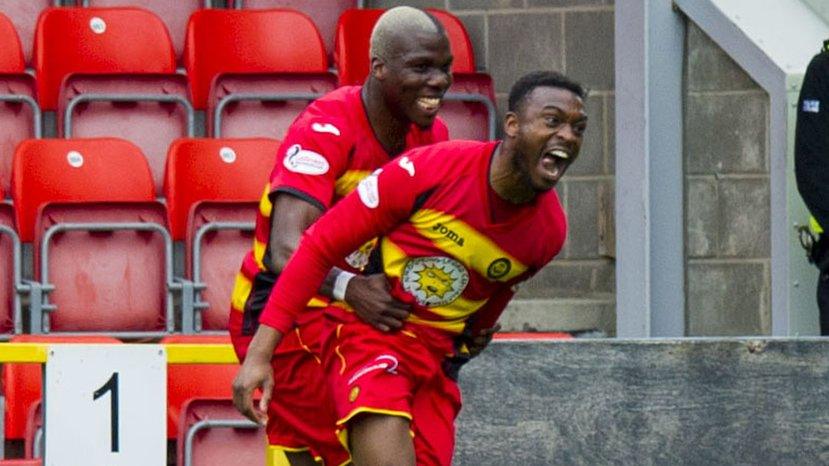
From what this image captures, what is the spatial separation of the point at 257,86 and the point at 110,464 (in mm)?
3341

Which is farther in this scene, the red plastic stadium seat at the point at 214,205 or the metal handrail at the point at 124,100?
the metal handrail at the point at 124,100

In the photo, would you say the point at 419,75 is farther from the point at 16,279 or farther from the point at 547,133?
the point at 16,279

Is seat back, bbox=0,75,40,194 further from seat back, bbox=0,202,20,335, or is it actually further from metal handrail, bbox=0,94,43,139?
seat back, bbox=0,202,20,335

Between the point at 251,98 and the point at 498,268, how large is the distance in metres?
3.70

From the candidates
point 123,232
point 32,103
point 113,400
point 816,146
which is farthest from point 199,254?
point 113,400

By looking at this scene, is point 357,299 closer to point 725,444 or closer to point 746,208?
point 725,444

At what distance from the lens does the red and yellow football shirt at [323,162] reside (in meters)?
4.54

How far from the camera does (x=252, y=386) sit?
4141 mm

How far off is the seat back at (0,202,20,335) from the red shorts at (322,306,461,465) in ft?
9.04

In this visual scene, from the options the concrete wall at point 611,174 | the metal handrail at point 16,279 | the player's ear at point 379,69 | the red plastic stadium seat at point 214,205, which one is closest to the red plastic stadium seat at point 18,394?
the metal handrail at point 16,279

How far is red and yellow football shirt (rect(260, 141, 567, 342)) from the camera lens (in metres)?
4.23

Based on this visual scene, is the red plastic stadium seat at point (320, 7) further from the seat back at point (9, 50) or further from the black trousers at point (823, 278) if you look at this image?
the black trousers at point (823, 278)

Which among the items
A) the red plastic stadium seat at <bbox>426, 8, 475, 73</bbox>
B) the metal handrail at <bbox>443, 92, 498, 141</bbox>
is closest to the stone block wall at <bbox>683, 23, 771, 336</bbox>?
the metal handrail at <bbox>443, 92, 498, 141</bbox>

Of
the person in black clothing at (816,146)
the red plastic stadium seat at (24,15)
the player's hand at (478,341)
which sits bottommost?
the player's hand at (478,341)
